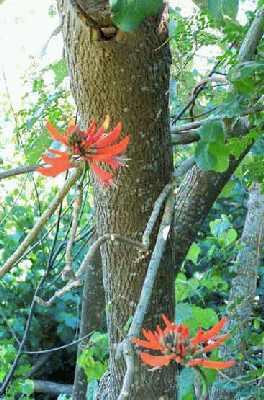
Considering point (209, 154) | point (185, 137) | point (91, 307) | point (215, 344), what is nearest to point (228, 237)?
point (91, 307)

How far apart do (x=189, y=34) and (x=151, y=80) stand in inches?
20.4

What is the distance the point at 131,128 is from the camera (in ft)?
2.94

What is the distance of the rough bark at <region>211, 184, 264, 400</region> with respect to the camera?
1599 millimetres

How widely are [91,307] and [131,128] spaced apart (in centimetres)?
79

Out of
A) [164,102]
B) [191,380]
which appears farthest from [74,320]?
[164,102]

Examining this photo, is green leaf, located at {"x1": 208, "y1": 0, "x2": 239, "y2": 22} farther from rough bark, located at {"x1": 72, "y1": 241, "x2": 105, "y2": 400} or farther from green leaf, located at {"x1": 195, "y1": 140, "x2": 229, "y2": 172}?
rough bark, located at {"x1": 72, "y1": 241, "x2": 105, "y2": 400}

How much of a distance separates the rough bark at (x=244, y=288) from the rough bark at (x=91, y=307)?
0.94 feet

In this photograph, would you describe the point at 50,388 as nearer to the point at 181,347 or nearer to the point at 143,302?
the point at 143,302

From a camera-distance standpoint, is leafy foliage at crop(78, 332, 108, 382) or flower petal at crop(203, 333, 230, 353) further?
leafy foliage at crop(78, 332, 108, 382)

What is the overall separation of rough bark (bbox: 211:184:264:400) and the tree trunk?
1.77 feet

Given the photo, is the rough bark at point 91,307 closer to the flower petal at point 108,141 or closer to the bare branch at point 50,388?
the flower petal at point 108,141

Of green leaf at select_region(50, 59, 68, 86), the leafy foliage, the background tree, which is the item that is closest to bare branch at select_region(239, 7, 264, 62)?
the background tree

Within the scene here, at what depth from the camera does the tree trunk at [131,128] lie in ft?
2.75

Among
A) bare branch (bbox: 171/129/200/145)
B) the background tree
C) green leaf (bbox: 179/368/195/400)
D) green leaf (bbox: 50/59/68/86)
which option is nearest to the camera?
the background tree
